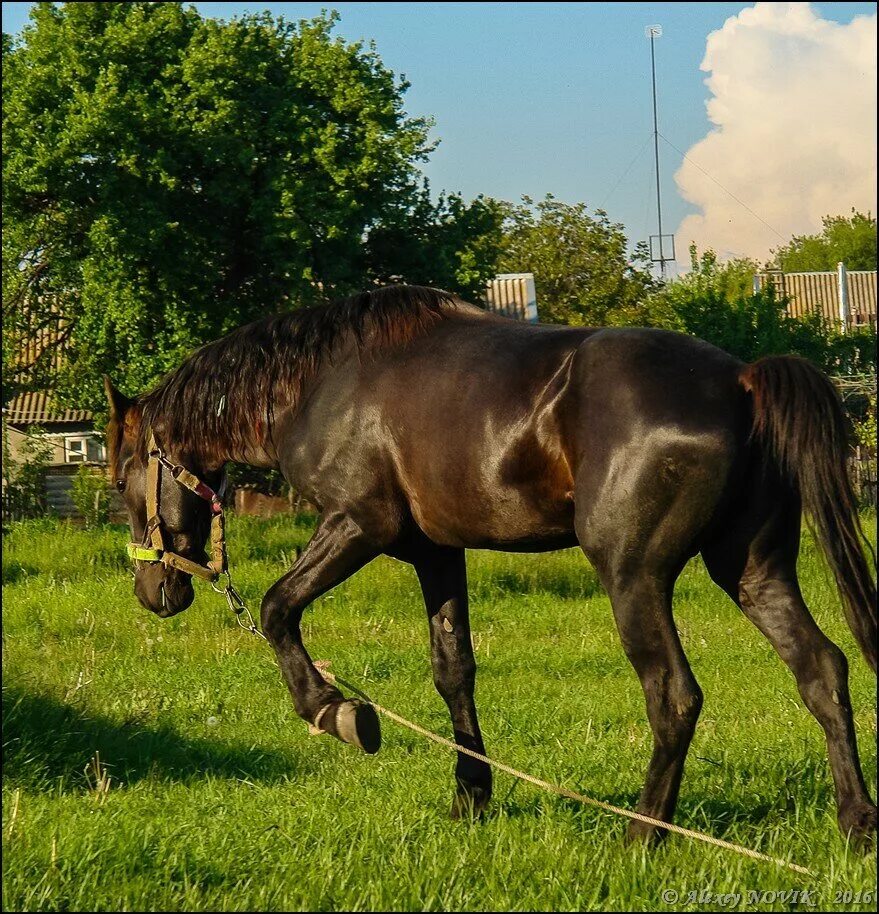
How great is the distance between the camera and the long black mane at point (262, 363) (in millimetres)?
5293

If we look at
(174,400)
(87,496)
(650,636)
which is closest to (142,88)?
(87,496)

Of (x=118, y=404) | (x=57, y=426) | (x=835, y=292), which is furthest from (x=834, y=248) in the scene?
(x=118, y=404)

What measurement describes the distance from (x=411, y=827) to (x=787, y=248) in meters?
80.9

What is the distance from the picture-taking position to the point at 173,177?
27.5 metres

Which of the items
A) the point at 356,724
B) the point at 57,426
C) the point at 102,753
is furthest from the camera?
the point at 57,426

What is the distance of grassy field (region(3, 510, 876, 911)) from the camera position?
12.5 feet

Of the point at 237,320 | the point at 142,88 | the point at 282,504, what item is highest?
the point at 142,88

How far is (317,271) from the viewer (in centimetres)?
2991

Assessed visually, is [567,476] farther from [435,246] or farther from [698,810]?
[435,246]

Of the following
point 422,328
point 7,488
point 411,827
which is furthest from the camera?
point 7,488

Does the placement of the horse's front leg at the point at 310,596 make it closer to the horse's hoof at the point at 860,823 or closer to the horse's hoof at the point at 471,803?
the horse's hoof at the point at 471,803

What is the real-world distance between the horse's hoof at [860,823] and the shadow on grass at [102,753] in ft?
8.42

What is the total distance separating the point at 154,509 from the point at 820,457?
305cm

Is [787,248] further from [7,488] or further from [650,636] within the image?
[650,636]
